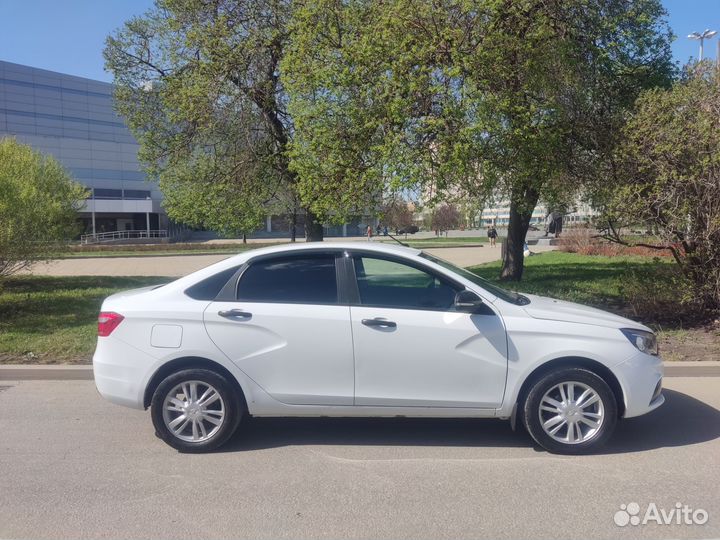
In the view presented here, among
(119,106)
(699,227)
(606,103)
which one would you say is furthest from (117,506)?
(119,106)

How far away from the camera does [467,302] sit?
4.88 metres

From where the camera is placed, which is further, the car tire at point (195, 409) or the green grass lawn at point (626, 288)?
the green grass lawn at point (626, 288)

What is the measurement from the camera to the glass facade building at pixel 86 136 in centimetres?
6166

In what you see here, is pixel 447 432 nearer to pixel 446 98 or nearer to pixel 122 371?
pixel 122 371

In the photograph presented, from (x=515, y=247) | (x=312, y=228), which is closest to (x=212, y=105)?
(x=312, y=228)

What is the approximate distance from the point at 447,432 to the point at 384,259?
1.66 metres

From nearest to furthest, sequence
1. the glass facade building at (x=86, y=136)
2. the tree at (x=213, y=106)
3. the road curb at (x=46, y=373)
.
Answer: the road curb at (x=46, y=373) < the tree at (x=213, y=106) < the glass facade building at (x=86, y=136)

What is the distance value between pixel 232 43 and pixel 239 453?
11.3m

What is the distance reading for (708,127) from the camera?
8.20m

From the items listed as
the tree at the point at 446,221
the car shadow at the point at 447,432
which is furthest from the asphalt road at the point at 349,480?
the tree at the point at 446,221

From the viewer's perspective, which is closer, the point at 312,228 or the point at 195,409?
the point at 195,409

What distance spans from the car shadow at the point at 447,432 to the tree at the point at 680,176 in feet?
10.9

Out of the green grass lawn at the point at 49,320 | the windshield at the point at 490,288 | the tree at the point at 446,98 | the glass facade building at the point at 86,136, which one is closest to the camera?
the windshield at the point at 490,288

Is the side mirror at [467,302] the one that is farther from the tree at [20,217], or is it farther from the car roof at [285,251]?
the tree at [20,217]
